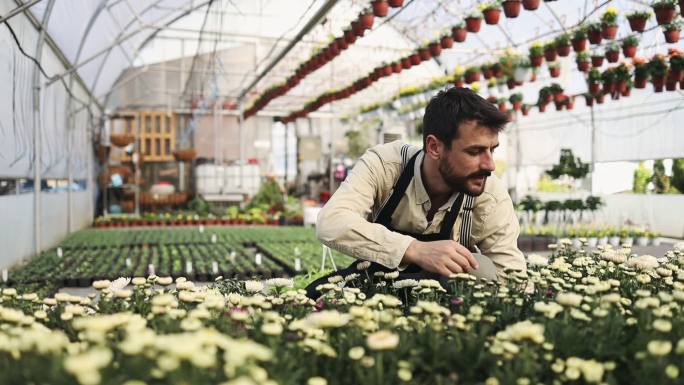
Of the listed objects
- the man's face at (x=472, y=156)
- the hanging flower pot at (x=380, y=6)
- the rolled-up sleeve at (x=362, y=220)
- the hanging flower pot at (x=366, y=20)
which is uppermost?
the hanging flower pot at (x=366, y=20)

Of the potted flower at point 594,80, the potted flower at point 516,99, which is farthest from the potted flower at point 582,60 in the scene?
the potted flower at point 516,99

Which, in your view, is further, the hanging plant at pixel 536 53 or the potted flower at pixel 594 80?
the potted flower at pixel 594 80

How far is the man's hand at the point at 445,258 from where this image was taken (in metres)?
2.10

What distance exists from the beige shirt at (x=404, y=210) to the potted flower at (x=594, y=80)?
8610mm

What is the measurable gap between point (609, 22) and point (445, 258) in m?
7.15

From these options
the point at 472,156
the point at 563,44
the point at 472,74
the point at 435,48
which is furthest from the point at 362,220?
the point at 472,74

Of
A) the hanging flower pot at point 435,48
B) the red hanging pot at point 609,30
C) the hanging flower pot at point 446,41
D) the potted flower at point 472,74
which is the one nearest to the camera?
the red hanging pot at point 609,30

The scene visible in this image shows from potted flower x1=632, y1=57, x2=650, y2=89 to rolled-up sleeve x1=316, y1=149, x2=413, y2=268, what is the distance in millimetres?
7353

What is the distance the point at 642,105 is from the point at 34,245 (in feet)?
35.6

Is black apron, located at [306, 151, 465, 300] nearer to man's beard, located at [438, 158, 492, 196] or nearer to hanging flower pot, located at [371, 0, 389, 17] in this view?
man's beard, located at [438, 158, 492, 196]

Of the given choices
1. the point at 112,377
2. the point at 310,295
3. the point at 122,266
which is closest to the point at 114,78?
the point at 122,266

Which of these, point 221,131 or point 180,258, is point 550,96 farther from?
point 221,131

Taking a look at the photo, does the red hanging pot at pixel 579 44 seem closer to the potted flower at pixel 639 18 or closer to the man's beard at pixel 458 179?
the potted flower at pixel 639 18

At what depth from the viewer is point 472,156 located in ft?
7.53
